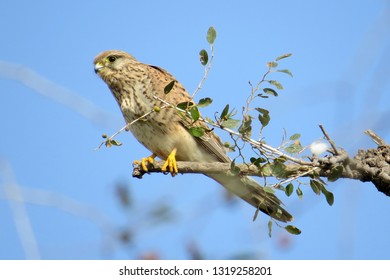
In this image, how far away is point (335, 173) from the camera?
2648mm

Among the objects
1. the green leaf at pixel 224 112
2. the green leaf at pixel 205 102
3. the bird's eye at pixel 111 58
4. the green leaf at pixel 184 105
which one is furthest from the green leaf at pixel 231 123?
the bird's eye at pixel 111 58

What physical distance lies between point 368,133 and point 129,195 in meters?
1.62

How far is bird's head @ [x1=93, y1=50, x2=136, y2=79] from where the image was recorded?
15.8 ft

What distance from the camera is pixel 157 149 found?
14.2ft

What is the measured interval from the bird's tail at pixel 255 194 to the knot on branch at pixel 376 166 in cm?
60

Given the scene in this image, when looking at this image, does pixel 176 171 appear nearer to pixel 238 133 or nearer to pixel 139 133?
pixel 139 133

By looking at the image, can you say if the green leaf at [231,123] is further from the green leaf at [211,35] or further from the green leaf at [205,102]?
the green leaf at [211,35]

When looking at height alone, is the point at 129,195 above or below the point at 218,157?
below

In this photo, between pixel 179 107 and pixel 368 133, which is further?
pixel 368 133

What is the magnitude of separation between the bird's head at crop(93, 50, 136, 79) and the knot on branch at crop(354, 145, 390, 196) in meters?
2.40

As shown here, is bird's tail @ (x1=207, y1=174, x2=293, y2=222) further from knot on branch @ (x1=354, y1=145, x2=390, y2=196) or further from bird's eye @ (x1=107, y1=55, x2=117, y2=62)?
bird's eye @ (x1=107, y1=55, x2=117, y2=62)

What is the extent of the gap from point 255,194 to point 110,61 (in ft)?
6.35

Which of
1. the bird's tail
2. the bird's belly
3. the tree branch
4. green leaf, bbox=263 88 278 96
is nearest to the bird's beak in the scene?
the bird's belly
